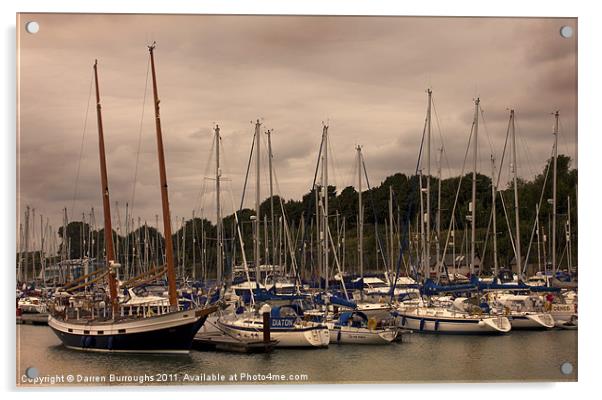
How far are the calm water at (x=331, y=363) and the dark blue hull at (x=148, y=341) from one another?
36 cm

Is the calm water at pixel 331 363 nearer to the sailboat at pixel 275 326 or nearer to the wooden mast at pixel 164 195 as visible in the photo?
the sailboat at pixel 275 326

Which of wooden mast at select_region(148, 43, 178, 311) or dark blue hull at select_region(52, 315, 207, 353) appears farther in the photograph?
dark blue hull at select_region(52, 315, 207, 353)

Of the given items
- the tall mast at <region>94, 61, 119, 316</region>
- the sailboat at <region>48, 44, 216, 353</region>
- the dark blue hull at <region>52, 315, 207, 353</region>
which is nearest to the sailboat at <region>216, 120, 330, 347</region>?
the sailboat at <region>48, 44, 216, 353</region>

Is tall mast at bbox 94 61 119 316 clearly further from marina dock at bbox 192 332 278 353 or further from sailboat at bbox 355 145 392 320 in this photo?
sailboat at bbox 355 145 392 320

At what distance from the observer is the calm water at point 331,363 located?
459 inches

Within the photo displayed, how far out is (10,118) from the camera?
1137 centimetres

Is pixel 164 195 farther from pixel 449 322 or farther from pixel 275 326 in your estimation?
pixel 449 322

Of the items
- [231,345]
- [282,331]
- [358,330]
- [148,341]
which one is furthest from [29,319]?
[358,330]

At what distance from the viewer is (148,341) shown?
1469cm

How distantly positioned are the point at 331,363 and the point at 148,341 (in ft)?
8.98

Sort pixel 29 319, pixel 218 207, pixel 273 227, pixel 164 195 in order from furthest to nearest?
pixel 273 227
pixel 218 207
pixel 164 195
pixel 29 319

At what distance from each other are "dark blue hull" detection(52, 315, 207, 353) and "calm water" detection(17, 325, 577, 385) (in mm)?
363

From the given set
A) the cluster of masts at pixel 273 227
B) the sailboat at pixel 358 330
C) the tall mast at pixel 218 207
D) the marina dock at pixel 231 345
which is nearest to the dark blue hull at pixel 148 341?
the marina dock at pixel 231 345

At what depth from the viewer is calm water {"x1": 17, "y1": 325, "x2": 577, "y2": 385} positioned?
38.3 ft
